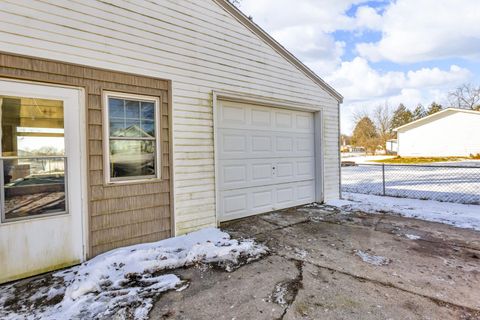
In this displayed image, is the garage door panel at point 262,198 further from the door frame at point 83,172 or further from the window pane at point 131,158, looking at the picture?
the door frame at point 83,172

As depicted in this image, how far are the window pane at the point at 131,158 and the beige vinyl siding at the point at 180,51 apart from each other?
0.39 meters

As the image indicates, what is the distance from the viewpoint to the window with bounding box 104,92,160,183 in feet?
11.9

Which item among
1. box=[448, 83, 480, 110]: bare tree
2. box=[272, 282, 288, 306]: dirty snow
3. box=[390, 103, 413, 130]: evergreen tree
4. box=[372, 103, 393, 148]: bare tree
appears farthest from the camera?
box=[390, 103, 413, 130]: evergreen tree

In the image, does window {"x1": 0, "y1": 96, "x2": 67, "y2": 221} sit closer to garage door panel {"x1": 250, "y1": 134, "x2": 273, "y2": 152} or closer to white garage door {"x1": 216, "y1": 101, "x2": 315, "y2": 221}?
white garage door {"x1": 216, "y1": 101, "x2": 315, "y2": 221}

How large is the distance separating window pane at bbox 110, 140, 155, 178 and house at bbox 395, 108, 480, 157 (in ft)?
94.8

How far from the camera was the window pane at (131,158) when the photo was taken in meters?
3.67

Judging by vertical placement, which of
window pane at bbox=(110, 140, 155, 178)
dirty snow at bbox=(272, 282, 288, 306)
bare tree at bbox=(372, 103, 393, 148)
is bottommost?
dirty snow at bbox=(272, 282, 288, 306)

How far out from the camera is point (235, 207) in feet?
17.4

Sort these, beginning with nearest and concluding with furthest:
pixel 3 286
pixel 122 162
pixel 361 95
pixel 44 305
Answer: pixel 44 305 → pixel 3 286 → pixel 122 162 → pixel 361 95

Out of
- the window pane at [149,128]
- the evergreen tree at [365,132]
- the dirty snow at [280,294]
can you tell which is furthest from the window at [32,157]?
the evergreen tree at [365,132]

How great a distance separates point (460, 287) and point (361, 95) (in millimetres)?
49821

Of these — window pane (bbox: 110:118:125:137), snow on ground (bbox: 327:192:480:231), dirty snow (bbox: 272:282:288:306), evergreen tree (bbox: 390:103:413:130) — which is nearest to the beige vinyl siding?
window pane (bbox: 110:118:125:137)

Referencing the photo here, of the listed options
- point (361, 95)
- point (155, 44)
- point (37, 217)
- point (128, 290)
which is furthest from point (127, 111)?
point (361, 95)

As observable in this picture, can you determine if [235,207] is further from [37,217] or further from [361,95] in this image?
[361,95]
